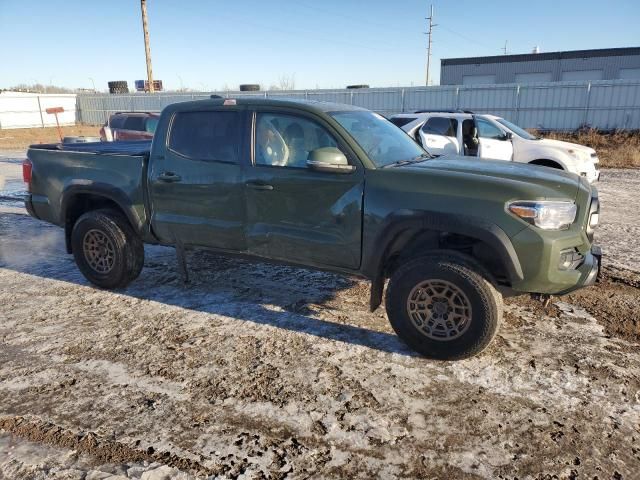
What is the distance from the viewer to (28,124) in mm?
37062

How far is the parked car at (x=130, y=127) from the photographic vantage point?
14041mm

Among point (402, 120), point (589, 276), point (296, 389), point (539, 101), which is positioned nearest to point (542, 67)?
point (539, 101)

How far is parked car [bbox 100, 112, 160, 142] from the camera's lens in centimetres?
1404

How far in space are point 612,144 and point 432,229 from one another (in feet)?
66.3

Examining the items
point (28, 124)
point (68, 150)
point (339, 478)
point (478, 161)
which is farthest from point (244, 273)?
point (28, 124)

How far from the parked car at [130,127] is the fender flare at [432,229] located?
38.4ft

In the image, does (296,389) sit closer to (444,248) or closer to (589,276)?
(444,248)

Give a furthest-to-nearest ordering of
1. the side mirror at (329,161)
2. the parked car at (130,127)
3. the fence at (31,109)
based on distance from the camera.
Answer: the fence at (31,109) < the parked car at (130,127) < the side mirror at (329,161)

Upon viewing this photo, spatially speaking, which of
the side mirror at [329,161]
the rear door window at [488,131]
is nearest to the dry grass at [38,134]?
the rear door window at [488,131]

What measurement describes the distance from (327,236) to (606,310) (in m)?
2.76

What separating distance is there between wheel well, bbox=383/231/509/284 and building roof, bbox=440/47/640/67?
38160 mm

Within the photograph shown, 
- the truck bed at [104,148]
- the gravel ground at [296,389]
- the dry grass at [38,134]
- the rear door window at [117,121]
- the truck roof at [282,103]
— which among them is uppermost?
the truck roof at [282,103]

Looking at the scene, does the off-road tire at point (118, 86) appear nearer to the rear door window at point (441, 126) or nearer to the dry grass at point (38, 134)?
the dry grass at point (38, 134)

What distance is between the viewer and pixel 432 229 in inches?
138
